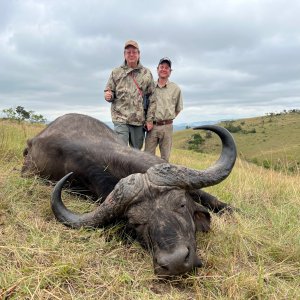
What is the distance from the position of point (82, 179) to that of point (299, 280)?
2.91 meters

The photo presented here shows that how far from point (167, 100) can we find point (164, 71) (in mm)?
553

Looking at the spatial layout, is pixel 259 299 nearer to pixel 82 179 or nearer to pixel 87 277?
pixel 87 277

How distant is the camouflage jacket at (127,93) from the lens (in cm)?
750

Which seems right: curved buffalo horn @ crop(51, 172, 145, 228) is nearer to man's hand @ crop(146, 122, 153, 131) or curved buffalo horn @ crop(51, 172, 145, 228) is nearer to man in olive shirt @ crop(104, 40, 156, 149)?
man in olive shirt @ crop(104, 40, 156, 149)

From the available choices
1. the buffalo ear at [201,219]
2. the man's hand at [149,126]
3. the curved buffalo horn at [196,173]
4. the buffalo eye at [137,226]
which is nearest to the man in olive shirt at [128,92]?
the man's hand at [149,126]

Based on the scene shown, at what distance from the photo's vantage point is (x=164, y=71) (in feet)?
25.7

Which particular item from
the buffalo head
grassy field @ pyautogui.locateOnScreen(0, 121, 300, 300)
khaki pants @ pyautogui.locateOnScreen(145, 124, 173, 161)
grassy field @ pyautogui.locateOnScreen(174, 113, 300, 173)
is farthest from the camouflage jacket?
grassy field @ pyautogui.locateOnScreen(174, 113, 300, 173)

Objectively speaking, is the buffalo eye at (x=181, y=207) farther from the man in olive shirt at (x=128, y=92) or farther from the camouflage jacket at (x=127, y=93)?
the camouflage jacket at (x=127, y=93)

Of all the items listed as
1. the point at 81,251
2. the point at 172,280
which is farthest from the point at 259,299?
the point at 81,251

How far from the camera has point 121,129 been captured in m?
7.57

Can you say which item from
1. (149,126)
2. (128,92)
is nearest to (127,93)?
(128,92)

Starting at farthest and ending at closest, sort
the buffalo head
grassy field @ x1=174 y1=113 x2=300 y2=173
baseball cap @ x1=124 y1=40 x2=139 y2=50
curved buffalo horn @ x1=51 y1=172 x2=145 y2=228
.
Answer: grassy field @ x1=174 y1=113 x2=300 y2=173 < baseball cap @ x1=124 y1=40 x2=139 y2=50 < curved buffalo horn @ x1=51 y1=172 x2=145 y2=228 < the buffalo head

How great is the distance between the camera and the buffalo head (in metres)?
3.59

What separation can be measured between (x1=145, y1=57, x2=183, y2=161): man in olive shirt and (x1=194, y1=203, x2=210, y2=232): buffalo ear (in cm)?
359
